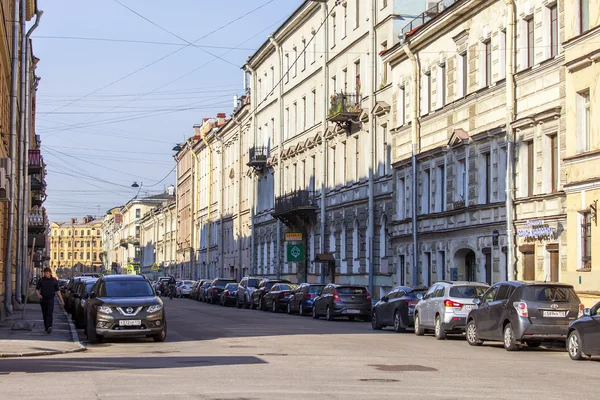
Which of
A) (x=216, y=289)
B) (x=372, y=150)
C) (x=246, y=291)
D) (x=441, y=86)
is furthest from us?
(x=216, y=289)

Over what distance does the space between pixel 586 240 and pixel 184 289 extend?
53675 mm

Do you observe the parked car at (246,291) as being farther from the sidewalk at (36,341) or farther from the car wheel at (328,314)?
the sidewalk at (36,341)

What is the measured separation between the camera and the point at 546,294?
21750 mm

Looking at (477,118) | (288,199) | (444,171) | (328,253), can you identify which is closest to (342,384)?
(477,118)

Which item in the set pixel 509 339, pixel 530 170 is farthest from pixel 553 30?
pixel 509 339

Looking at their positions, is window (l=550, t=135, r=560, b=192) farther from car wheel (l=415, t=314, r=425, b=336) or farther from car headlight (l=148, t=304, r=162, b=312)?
car headlight (l=148, t=304, r=162, b=312)

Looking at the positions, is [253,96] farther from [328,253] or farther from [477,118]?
[477,118]

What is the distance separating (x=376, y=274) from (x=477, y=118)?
42.0ft

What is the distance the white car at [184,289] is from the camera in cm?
7781

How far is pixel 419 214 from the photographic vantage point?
40.9 m

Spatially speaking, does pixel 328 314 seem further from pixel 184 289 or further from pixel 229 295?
pixel 184 289

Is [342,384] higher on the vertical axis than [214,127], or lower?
lower

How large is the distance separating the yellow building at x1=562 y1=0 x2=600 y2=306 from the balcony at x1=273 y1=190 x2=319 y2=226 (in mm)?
27692

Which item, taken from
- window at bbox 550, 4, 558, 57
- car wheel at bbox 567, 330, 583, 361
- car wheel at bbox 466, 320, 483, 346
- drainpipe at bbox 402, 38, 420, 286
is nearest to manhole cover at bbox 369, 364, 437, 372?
car wheel at bbox 567, 330, 583, 361
